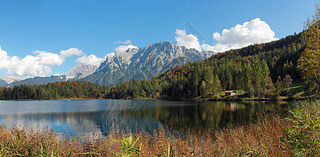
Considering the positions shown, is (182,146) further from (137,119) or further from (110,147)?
(137,119)

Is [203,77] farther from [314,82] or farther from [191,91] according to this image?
[314,82]

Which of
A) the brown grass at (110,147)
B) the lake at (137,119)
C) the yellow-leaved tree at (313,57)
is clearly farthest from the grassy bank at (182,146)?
the yellow-leaved tree at (313,57)

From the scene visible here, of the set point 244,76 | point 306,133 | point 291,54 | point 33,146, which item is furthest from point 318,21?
point 291,54

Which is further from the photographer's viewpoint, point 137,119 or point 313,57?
point 137,119

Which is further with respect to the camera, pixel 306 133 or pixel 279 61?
pixel 279 61

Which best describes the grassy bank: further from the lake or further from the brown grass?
the lake

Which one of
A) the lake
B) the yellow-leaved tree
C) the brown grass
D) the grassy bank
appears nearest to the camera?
the grassy bank

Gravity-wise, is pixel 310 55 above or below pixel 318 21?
below

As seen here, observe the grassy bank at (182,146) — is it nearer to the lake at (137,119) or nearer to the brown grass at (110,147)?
the brown grass at (110,147)

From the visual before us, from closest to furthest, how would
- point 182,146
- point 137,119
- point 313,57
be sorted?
point 182,146, point 313,57, point 137,119

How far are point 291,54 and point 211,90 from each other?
78.7m

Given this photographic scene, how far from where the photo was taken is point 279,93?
9544 centimetres

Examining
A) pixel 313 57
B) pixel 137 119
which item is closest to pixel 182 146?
pixel 313 57

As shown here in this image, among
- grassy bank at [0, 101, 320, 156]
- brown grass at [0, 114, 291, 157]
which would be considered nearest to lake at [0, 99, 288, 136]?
brown grass at [0, 114, 291, 157]
